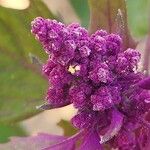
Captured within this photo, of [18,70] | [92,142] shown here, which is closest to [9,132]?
[18,70]

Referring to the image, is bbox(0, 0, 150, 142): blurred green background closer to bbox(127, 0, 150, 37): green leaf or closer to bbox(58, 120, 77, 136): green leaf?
bbox(58, 120, 77, 136): green leaf

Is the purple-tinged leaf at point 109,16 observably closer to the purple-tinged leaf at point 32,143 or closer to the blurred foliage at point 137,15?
the purple-tinged leaf at point 32,143

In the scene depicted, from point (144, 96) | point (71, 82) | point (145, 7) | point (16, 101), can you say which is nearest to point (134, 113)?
point (144, 96)

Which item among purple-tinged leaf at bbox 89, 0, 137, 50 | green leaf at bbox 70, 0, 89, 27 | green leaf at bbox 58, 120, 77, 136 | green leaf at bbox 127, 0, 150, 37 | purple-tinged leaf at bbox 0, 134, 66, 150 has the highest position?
green leaf at bbox 70, 0, 89, 27

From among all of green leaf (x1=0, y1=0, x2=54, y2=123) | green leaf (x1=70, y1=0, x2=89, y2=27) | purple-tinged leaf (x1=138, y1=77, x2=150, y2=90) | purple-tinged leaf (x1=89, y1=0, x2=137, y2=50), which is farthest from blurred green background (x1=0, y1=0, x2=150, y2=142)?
purple-tinged leaf (x1=138, y1=77, x2=150, y2=90)

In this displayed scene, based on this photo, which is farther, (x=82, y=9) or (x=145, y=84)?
(x=82, y=9)

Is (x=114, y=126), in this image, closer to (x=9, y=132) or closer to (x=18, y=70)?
(x=18, y=70)

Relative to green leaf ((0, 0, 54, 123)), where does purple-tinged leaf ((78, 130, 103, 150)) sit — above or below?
below
